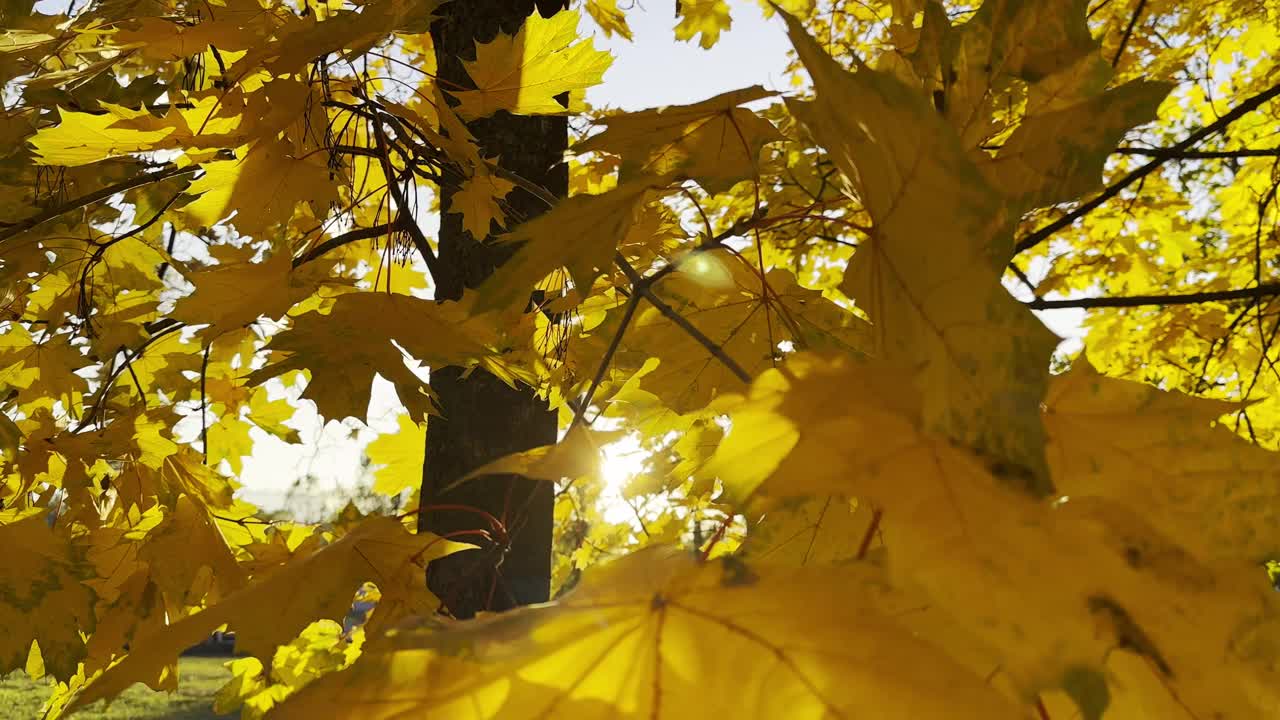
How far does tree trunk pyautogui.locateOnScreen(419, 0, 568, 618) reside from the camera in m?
1.66

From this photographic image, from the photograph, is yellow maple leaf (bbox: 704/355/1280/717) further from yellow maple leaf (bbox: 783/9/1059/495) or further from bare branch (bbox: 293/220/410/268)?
bare branch (bbox: 293/220/410/268)

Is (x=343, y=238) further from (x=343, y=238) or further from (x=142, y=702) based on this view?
(x=142, y=702)

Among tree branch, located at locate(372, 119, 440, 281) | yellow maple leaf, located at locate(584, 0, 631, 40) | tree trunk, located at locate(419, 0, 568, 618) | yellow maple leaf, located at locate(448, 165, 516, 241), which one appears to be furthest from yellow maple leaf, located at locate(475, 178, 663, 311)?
yellow maple leaf, located at locate(584, 0, 631, 40)

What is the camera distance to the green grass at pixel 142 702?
9094 mm

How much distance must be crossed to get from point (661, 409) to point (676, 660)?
0.84 m

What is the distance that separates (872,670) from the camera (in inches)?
14.9

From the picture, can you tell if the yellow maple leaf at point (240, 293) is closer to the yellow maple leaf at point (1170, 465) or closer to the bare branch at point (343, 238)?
the bare branch at point (343, 238)

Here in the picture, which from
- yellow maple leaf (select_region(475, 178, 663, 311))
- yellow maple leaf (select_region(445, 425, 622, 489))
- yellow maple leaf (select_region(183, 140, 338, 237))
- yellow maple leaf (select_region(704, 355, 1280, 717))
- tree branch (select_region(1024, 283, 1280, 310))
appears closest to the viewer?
yellow maple leaf (select_region(704, 355, 1280, 717))

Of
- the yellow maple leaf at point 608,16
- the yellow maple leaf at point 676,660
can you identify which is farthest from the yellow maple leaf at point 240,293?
the yellow maple leaf at point 608,16

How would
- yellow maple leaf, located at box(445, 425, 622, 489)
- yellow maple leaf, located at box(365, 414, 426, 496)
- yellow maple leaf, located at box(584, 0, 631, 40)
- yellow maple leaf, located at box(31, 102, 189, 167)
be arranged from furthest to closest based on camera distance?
yellow maple leaf, located at box(584, 0, 631, 40) < yellow maple leaf, located at box(365, 414, 426, 496) < yellow maple leaf, located at box(31, 102, 189, 167) < yellow maple leaf, located at box(445, 425, 622, 489)

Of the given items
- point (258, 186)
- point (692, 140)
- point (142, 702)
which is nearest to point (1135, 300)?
point (692, 140)

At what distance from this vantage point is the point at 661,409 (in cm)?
125

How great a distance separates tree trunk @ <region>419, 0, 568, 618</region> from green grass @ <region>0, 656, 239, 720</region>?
883 cm

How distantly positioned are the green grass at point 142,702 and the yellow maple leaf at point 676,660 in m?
9.97
